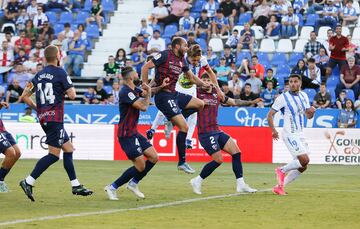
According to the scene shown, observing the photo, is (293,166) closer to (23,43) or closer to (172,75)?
(172,75)

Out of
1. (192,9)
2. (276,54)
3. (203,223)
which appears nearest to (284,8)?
(276,54)

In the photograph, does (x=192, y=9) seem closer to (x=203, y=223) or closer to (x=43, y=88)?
(x=43, y=88)

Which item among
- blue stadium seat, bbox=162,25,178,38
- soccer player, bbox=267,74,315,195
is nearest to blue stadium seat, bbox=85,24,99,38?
blue stadium seat, bbox=162,25,178,38

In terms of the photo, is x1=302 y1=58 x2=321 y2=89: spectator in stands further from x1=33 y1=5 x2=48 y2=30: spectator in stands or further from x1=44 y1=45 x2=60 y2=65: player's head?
x1=44 y1=45 x2=60 y2=65: player's head

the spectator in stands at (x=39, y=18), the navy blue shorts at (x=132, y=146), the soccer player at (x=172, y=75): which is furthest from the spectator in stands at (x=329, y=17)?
the navy blue shorts at (x=132, y=146)

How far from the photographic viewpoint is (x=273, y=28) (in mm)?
31766

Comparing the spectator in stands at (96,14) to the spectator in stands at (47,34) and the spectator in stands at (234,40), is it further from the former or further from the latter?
the spectator in stands at (234,40)

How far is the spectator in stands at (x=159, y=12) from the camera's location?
3391 centimetres

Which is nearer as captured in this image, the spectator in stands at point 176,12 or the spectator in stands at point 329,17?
the spectator in stands at point 329,17

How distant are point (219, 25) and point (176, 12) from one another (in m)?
2.09

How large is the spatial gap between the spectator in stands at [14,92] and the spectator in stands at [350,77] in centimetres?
1040

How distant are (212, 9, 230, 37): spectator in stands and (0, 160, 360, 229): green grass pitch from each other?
12.3m

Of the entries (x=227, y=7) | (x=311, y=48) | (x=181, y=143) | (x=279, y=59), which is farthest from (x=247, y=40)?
(x=181, y=143)

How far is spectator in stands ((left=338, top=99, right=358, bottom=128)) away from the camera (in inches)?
1072
